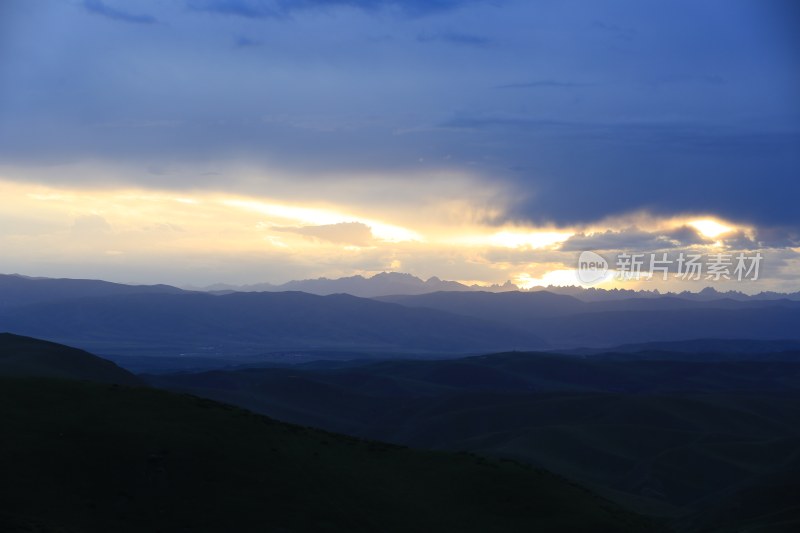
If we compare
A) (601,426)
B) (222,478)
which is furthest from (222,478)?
(601,426)

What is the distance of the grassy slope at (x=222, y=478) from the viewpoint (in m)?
37.3

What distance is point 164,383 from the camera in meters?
146

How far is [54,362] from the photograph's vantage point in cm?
9256

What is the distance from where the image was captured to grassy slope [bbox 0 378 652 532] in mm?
37312

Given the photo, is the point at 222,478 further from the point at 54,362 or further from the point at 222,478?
the point at 54,362

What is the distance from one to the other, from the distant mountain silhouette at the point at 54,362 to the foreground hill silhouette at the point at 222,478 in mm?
38982

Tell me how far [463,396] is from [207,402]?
93.9 metres

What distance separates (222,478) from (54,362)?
5811 centimetres

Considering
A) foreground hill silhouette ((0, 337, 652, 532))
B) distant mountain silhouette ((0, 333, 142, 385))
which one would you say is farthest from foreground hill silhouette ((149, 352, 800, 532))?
distant mountain silhouette ((0, 333, 142, 385))

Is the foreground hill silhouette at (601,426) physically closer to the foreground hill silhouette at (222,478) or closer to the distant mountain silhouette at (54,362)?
the foreground hill silhouette at (222,478)

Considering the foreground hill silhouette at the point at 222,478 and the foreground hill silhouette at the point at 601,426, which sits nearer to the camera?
the foreground hill silhouette at the point at 222,478

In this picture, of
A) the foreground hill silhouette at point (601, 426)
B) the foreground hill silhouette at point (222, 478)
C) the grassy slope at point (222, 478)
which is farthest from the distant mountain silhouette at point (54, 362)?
the grassy slope at point (222, 478)

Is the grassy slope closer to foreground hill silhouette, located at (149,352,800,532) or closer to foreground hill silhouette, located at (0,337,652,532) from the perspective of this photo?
foreground hill silhouette, located at (0,337,652,532)

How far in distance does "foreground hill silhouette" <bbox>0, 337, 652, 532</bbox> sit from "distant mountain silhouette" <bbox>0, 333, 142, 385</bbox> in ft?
128
